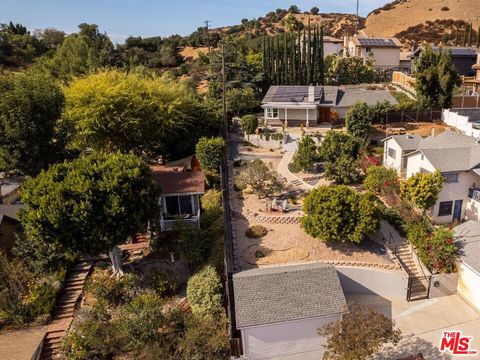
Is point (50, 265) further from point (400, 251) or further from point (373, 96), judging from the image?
point (373, 96)

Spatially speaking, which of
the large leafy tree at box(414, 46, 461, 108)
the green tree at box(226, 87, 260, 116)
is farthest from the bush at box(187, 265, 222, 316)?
the large leafy tree at box(414, 46, 461, 108)

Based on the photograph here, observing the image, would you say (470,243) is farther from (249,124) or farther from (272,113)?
(272,113)

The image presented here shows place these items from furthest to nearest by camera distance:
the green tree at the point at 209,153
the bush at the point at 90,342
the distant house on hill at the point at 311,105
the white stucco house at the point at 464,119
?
the distant house on hill at the point at 311,105
the white stucco house at the point at 464,119
the green tree at the point at 209,153
the bush at the point at 90,342

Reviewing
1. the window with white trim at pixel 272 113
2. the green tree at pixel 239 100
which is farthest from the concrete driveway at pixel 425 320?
the green tree at pixel 239 100

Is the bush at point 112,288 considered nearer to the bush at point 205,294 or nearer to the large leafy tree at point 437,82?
the bush at point 205,294

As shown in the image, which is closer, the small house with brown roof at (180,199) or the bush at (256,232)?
the bush at (256,232)

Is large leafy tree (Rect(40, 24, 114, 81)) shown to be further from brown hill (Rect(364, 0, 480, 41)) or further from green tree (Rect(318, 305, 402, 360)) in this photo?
brown hill (Rect(364, 0, 480, 41))
